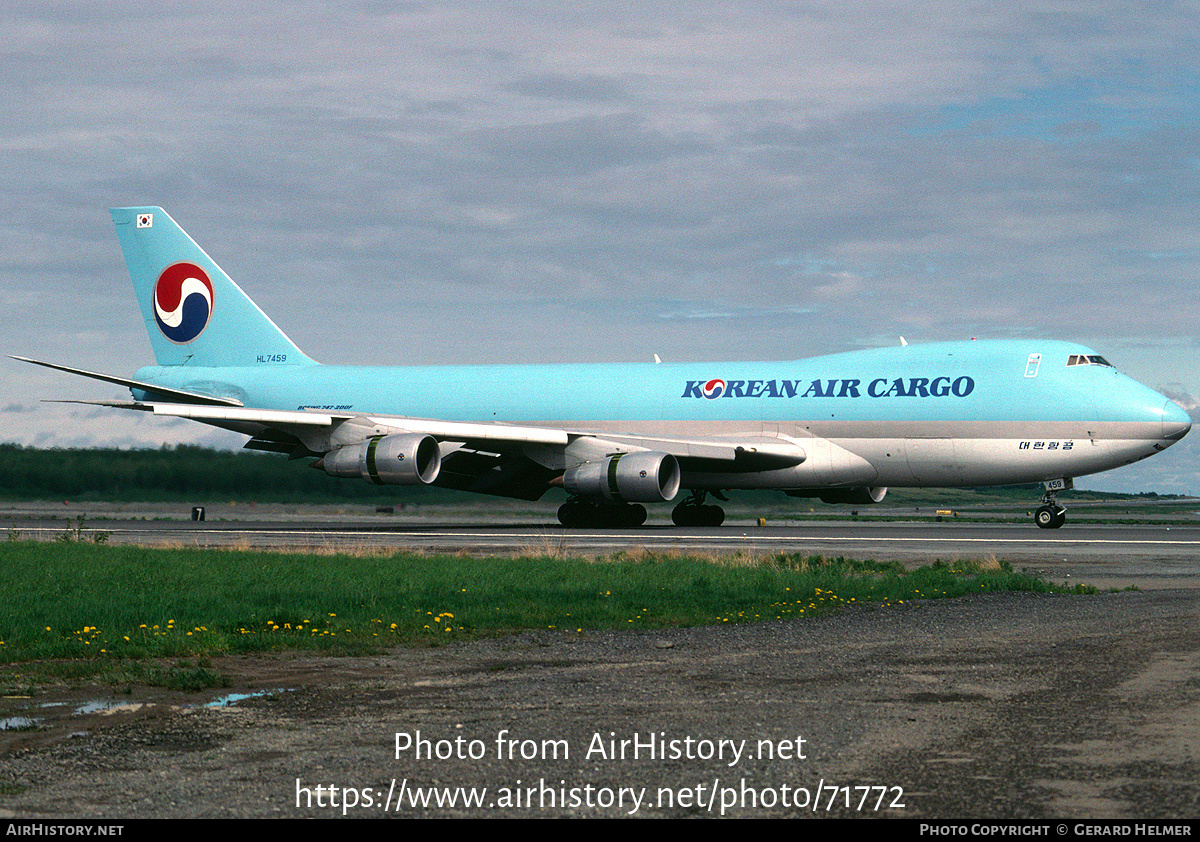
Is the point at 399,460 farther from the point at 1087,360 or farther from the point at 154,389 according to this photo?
the point at 1087,360

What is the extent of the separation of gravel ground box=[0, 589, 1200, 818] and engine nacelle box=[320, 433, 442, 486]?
811 inches

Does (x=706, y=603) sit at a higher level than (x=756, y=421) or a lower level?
lower

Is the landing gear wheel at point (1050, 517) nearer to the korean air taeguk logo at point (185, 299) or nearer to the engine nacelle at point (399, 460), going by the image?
the engine nacelle at point (399, 460)

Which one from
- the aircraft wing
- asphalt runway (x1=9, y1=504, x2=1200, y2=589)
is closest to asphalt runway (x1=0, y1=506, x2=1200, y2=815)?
asphalt runway (x1=9, y1=504, x2=1200, y2=589)

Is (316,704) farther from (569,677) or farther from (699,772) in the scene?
(699,772)

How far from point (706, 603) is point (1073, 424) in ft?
60.8

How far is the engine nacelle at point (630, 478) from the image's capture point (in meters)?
30.9

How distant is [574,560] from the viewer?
65.9ft

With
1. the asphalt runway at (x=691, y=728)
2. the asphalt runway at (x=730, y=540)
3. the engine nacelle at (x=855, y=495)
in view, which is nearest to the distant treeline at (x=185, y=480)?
the asphalt runway at (x=730, y=540)

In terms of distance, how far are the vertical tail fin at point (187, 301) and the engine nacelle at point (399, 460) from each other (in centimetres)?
1043

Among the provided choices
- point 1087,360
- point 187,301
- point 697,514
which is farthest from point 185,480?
point 1087,360

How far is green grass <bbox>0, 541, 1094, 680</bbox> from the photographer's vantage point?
38.1 feet

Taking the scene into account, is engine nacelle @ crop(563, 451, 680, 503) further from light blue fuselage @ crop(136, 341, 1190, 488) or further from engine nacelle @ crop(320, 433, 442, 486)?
engine nacelle @ crop(320, 433, 442, 486)
